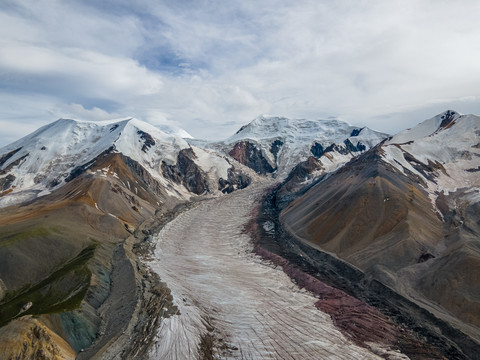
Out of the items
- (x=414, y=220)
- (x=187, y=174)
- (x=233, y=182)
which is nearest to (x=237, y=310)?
(x=414, y=220)

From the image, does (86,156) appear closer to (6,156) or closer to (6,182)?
(6,182)

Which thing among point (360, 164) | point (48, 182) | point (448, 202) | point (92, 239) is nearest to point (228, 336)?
point (92, 239)

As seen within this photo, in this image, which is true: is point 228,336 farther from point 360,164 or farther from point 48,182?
point 48,182

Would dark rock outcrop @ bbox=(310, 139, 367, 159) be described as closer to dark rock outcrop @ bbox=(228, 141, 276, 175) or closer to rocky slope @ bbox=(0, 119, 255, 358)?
dark rock outcrop @ bbox=(228, 141, 276, 175)

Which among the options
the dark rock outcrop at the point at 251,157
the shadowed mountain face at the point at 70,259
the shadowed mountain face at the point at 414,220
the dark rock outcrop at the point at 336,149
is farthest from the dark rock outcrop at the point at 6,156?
the dark rock outcrop at the point at 336,149

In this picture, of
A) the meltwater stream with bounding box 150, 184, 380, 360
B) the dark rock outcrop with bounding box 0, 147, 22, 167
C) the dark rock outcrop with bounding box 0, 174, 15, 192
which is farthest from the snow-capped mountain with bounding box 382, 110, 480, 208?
the dark rock outcrop with bounding box 0, 147, 22, 167

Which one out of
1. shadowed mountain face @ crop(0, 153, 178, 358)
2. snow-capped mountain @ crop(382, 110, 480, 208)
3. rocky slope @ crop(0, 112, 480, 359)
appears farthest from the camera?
snow-capped mountain @ crop(382, 110, 480, 208)
